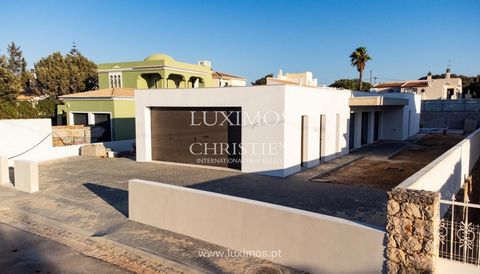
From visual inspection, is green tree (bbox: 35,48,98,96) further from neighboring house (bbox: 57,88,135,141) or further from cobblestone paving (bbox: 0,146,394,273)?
cobblestone paving (bbox: 0,146,394,273)

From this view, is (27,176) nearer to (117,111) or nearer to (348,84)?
(117,111)

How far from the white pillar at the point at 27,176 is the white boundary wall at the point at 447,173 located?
37.4 ft

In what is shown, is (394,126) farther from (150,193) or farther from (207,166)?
(150,193)

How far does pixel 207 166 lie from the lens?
622 inches

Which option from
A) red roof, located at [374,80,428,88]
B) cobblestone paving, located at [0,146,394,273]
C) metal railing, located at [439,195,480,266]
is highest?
red roof, located at [374,80,428,88]

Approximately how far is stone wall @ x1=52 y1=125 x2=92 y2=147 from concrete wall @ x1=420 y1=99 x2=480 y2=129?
35283 mm

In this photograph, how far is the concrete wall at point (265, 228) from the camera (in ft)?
18.1

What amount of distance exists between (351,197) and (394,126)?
18.9 m

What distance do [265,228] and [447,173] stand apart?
5634 mm

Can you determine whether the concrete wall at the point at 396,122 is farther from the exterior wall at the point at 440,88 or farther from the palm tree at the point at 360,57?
the exterior wall at the point at 440,88

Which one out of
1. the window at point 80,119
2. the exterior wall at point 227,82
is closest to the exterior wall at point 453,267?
the window at point 80,119

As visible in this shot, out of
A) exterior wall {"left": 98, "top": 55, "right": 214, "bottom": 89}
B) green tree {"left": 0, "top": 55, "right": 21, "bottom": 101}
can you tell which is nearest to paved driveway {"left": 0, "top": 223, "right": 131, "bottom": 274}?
exterior wall {"left": 98, "top": 55, "right": 214, "bottom": 89}

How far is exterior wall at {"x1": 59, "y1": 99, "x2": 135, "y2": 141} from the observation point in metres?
24.4

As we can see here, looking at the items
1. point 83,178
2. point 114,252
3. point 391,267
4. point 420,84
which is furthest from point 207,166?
point 420,84
